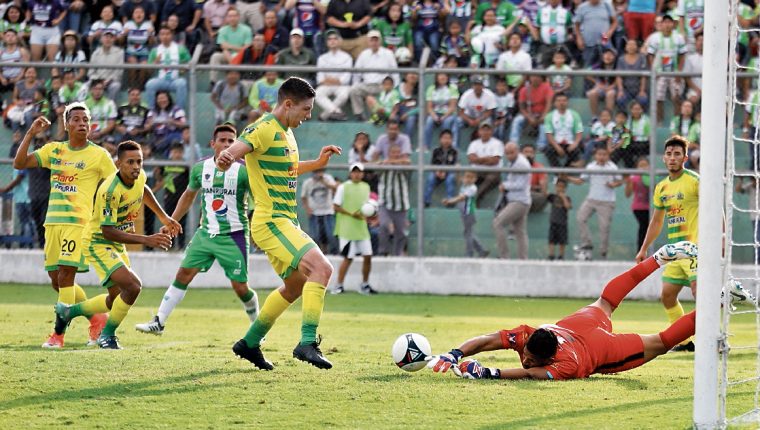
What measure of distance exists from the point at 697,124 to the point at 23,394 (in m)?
12.2

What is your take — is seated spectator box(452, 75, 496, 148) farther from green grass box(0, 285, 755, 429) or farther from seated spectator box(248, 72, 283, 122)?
green grass box(0, 285, 755, 429)

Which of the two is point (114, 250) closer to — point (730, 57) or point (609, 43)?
point (730, 57)

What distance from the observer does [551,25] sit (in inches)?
784

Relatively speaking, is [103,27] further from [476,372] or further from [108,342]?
[476,372]

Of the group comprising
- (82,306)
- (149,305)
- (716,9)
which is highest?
(716,9)

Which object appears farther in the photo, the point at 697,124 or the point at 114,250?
the point at 697,124

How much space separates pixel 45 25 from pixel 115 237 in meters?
11.7

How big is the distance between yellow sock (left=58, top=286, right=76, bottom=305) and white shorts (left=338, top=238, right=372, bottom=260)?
701cm

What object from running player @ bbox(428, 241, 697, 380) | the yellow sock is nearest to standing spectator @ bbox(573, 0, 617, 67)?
the yellow sock

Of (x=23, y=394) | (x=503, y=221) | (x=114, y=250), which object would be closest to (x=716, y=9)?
(x=23, y=394)

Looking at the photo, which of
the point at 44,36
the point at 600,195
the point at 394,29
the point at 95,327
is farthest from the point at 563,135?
the point at 44,36

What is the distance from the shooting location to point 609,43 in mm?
19656

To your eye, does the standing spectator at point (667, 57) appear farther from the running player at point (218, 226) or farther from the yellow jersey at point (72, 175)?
the yellow jersey at point (72, 175)

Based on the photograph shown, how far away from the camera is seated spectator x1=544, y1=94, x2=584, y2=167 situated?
17.1 m
